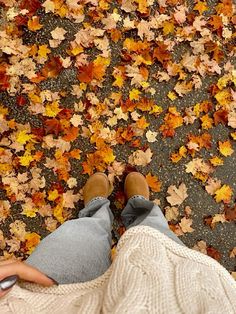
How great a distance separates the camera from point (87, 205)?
7.13 ft

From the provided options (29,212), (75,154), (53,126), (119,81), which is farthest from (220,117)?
(29,212)

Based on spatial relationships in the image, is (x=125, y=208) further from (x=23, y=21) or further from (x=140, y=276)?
(x=23, y=21)

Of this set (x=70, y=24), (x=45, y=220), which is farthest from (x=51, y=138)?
(x=70, y=24)

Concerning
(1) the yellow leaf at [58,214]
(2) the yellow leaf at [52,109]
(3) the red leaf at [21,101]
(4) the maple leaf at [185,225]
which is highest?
(3) the red leaf at [21,101]

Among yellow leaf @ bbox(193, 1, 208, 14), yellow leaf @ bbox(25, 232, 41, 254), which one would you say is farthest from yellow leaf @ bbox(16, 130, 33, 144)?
yellow leaf @ bbox(193, 1, 208, 14)

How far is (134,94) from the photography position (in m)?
2.51

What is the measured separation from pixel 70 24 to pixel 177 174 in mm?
1172

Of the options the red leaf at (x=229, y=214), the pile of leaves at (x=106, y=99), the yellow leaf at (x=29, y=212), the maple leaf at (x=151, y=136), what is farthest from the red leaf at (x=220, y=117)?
the yellow leaf at (x=29, y=212)

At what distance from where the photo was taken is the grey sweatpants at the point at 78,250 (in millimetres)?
1471

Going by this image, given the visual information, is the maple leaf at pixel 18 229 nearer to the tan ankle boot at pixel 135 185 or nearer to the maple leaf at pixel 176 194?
the tan ankle boot at pixel 135 185

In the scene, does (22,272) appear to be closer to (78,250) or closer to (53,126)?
(78,250)

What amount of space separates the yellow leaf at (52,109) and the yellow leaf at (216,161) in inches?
39.1

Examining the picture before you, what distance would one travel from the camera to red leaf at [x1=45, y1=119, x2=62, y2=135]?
2.40 m

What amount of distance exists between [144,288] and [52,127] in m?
1.49
